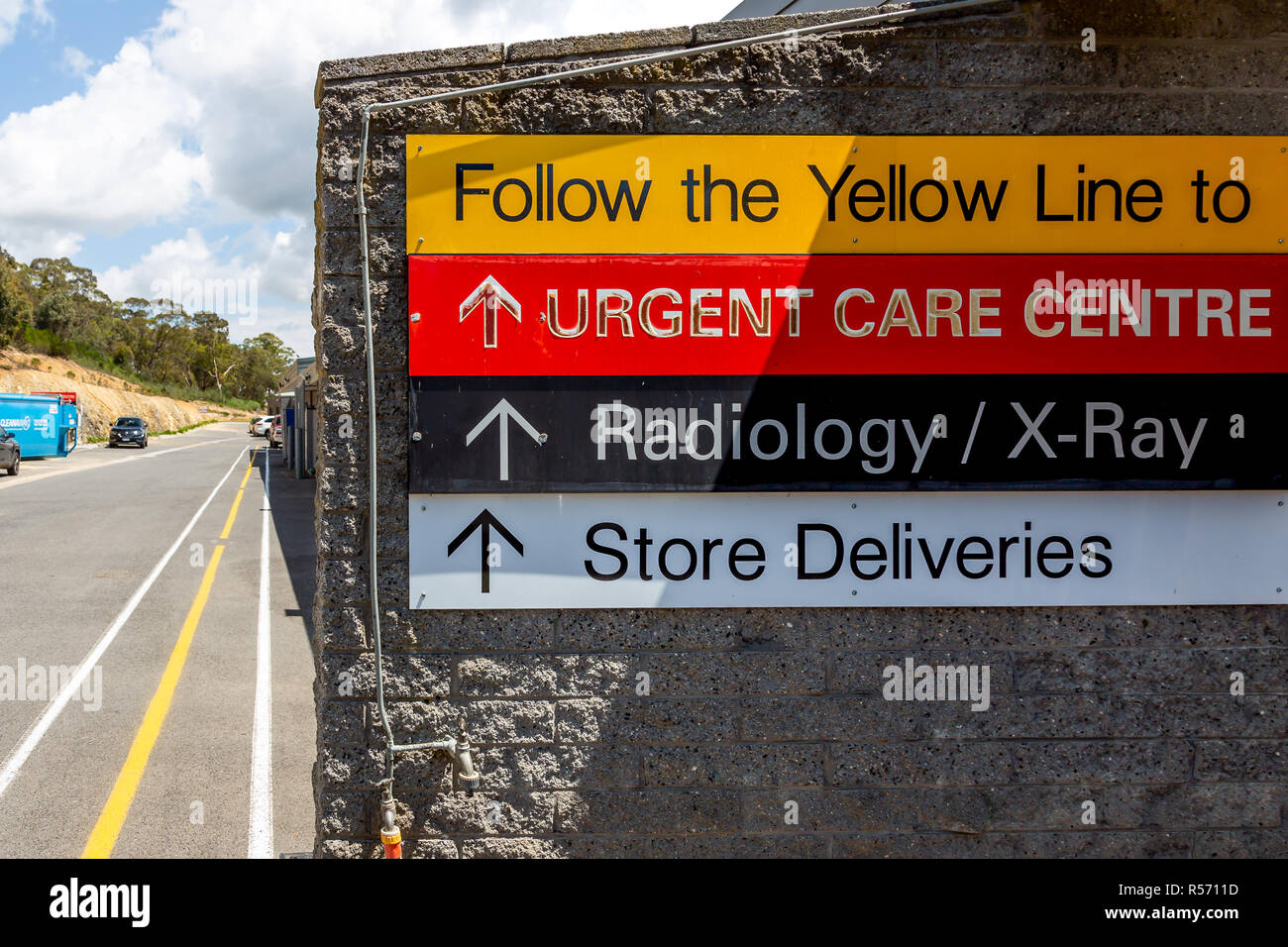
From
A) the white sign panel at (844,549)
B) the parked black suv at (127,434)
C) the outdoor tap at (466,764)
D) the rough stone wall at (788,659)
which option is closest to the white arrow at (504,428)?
the white sign panel at (844,549)

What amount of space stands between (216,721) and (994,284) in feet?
18.5

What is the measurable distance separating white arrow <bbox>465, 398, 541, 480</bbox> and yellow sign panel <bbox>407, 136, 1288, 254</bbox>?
23.0 inches

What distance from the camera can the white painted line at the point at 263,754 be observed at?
4609 mm

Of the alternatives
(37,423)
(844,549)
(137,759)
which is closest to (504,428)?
(844,549)

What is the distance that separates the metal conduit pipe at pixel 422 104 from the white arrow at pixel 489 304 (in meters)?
0.37

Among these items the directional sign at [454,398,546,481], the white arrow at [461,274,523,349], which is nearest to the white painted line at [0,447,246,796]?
the directional sign at [454,398,546,481]

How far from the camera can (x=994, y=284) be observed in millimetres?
3352

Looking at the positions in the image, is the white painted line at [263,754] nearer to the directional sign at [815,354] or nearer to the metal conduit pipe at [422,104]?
the metal conduit pipe at [422,104]

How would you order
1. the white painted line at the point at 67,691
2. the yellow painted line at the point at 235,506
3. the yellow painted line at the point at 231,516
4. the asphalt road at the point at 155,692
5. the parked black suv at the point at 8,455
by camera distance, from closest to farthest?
1. the asphalt road at the point at 155,692
2. the white painted line at the point at 67,691
3. the yellow painted line at the point at 231,516
4. the yellow painted line at the point at 235,506
5. the parked black suv at the point at 8,455

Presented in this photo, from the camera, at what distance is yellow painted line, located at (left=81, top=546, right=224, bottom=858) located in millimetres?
4544

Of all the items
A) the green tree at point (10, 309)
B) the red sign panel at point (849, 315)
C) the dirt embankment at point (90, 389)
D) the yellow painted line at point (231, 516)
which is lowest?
the yellow painted line at point (231, 516)

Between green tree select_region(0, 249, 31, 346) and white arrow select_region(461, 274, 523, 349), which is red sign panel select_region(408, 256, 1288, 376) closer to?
white arrow select_region(461, 274, 523, 349)

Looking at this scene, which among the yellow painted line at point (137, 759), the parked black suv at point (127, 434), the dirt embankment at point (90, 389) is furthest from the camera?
the dirt embankment at point (90, 389)
